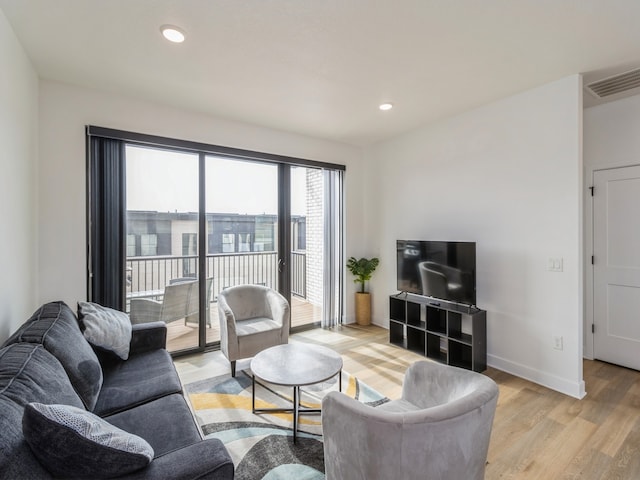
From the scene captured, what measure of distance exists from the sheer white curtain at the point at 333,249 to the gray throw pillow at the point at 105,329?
2.67 m

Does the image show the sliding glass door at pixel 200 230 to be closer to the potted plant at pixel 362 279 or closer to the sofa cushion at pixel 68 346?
the potted plant at pixel 362 279

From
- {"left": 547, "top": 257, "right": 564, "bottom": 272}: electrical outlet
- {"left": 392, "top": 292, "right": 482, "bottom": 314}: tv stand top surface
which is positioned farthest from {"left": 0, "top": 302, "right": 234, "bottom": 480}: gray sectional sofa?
{"left": 547, "top": 257, "right": 564, "bottom": 272}: electrical outlet

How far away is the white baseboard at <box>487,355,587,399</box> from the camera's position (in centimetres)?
267

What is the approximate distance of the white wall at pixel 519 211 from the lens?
271cm

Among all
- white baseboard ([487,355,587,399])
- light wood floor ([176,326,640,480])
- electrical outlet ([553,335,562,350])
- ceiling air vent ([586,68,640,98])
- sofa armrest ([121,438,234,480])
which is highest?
ceiling air vent ([586,68,640,98])

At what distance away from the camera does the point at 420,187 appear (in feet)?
13.1

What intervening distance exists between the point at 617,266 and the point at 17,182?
520cm

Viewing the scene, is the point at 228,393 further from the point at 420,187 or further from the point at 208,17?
the point at 420,187

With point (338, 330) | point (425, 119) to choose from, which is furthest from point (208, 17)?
point (338, 330)

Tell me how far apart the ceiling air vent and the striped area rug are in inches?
129

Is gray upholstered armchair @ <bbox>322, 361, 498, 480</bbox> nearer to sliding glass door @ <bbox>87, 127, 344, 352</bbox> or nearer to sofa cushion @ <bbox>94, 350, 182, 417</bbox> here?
sofa cushion @ <bbox>94, 350, 182, 417</bbox>

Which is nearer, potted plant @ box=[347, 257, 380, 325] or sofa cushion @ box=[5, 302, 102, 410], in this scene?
sofa cushion @ box=[5, 302, 102, 410]

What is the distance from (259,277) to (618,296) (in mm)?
3851

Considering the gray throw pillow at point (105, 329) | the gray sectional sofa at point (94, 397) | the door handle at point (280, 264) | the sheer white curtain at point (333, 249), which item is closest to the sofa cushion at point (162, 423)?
the gray sectional sofa at point (94, 397)
